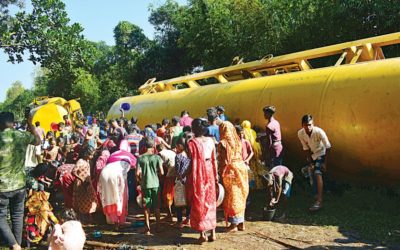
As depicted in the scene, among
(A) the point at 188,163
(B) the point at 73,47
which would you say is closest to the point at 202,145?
(A) the point at 188,163

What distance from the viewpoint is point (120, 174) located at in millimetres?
6703

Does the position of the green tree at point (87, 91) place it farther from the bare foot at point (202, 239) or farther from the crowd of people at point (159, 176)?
the bare foot at point (202, 239)

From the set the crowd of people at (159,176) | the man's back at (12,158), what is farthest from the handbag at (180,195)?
the man's back at (12,158)

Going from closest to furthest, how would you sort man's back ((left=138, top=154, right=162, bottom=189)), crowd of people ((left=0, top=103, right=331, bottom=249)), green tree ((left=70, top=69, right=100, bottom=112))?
crowd of people ((left=0, top=103, right=331, bottom=249))
man's back ((left=138, top=154, right=162, bottom=189))
green tree ((left=70, top=69, right=100, bottom=112))

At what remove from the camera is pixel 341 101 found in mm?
7301

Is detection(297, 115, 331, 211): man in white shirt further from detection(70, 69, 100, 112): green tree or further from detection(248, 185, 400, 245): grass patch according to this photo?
detection(70, 69, 100, 112): green tree

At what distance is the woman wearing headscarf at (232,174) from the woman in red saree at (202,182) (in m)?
0.36

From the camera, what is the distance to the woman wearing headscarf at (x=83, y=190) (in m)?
7.13

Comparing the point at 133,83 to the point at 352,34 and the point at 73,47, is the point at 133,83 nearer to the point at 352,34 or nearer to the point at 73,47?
the point at 352,34

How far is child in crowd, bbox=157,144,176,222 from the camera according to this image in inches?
268

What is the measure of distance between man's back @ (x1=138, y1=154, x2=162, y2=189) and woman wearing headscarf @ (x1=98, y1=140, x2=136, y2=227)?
1.38ft

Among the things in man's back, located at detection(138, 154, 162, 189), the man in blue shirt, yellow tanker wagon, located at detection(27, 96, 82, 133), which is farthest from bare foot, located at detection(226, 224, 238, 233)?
yellow tanker wagon, located at detection(27, 96, 82, 133)

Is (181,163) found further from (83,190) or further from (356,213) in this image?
Result: (356,213)

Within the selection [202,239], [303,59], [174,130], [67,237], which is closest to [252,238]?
[202,239]
